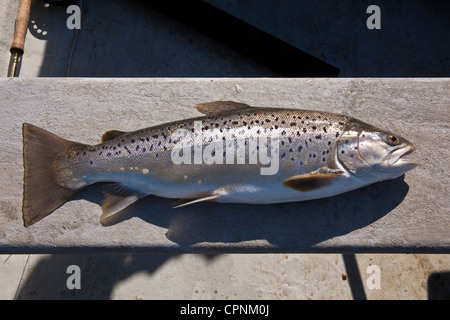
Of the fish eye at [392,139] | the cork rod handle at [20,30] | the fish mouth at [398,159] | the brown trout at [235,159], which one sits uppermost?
the cork rod handle at [20,30]

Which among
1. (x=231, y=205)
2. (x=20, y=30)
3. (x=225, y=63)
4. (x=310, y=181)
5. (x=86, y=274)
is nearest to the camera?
(x=310, y=181)

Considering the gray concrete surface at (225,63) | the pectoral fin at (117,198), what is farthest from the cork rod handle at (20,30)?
the pectoral fin at (117,198)

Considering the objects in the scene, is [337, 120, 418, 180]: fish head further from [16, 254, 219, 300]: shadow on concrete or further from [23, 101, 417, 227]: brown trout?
[16, 254, 219, 300]: shadow on concrete

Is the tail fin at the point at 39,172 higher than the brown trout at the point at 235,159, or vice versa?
the brown trout at the point at 235,159

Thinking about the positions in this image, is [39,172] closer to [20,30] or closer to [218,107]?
[218,107]

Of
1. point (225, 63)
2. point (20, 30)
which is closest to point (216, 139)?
point (225, 63)

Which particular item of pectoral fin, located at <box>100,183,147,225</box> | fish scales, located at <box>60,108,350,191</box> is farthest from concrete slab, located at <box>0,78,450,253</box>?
fish scales, located at <box>60,108,350,191</box>

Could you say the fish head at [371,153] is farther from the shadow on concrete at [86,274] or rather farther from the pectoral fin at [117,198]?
the shadow on concrete at [86,274]
